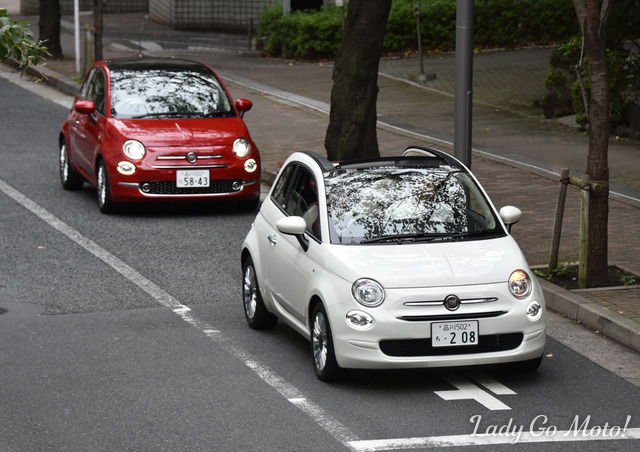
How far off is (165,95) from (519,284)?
25.3 ft

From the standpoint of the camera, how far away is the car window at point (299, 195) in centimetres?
857

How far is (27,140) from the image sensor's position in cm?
1923

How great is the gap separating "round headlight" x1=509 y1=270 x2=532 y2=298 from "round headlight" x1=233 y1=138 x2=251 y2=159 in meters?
6.59

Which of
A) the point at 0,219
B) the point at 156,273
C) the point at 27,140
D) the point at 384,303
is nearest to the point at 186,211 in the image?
the point at 0,219

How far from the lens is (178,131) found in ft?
45.6

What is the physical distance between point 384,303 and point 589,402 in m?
1.45

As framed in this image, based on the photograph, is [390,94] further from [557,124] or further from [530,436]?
[530,436]

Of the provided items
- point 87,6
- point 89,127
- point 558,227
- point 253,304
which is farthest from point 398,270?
point 87,6

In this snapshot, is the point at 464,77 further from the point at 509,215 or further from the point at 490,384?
the point at 490,384

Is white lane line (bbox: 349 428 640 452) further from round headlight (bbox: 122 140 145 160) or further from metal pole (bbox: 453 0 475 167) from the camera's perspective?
round headlight (bbox: 122 140 145 160)

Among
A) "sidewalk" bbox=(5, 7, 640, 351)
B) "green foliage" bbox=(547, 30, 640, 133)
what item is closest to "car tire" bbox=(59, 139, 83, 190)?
"sidewalk" bbox=(5, 7, 640, 351)

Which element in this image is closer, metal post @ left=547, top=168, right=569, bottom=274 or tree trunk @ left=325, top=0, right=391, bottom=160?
metal post @ left=547, top=168, right=569, bottom=274

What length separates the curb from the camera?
8805 mm

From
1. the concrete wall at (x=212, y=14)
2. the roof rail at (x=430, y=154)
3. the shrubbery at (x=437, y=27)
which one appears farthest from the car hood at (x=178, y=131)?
the concrete wall at (x=212, y=14)
